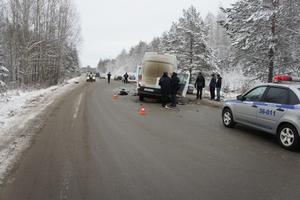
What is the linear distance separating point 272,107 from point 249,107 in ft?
3.38

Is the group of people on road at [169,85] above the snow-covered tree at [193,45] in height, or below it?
below

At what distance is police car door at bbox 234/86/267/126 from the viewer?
28.8ft

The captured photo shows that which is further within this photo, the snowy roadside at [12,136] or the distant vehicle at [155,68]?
the distant vehicle at [155,68]

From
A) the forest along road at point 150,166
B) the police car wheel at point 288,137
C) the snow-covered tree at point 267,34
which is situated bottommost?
the forest along road at point 150,166

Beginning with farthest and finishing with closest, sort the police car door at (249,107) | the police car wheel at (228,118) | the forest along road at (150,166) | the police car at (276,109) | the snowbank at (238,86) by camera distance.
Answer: the snowbank at (238,86) < the police car wheel at (228,118) < the police car door at (249,107) < the police car at (276,109) < the forest along road at (150,166)

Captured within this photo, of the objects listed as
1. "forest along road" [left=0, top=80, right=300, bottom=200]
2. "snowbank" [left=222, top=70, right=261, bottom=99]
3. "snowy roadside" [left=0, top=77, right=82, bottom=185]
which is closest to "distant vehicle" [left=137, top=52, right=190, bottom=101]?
"snowbank" [left=222, top=70, right=261, bottom=99]

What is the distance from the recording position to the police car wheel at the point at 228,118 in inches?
397

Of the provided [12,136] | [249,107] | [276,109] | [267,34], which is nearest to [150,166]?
[276,109]

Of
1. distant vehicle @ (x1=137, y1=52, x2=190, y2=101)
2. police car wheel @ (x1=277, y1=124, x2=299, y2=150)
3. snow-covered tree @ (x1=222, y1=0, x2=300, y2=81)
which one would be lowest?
police car wheel @ (x1=277, y1=124, x2=299, y2=150)

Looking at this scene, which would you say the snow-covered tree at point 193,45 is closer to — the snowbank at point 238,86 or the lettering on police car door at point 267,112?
the snowbank at point 238,86

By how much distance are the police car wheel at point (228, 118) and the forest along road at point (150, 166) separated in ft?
2.62

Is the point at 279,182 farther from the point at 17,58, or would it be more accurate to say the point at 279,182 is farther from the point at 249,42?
the point at 17,58

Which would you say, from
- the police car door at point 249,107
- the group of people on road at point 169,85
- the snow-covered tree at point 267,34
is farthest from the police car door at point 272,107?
the snow-covered tree at point 267,34

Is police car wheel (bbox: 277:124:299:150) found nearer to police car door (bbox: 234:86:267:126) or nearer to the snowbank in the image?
police car door (bbox: 234:86:267:126)
